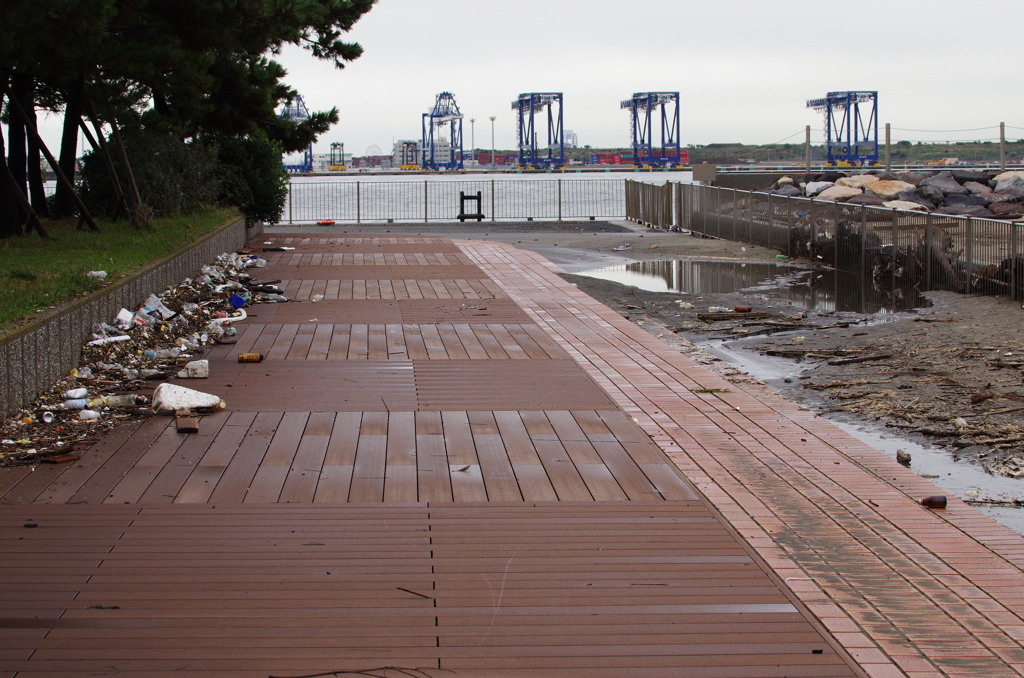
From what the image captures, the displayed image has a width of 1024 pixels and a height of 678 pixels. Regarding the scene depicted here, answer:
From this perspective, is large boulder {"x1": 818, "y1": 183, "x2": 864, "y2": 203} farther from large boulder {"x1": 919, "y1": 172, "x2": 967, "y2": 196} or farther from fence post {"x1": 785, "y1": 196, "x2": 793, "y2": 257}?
A: fence post {"x1": 785, "y1": 196, "x2": 793, "y2": 257}

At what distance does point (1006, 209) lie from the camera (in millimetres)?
26000

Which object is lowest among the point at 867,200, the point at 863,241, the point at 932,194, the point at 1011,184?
the point at 863,241

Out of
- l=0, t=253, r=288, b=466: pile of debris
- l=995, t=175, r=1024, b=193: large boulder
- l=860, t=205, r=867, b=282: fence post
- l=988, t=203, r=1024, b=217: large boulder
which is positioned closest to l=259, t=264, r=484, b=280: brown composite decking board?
l=0, t=253, r=288, b=466: pile of debris

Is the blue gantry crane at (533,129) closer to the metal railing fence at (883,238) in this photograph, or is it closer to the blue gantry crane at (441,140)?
the blue gantry crane at (441,140)

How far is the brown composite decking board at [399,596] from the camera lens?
11.7 feet

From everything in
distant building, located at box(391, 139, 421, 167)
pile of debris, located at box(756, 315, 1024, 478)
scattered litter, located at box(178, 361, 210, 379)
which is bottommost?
pile of debris, located at box(756, 315, 1024, 478)

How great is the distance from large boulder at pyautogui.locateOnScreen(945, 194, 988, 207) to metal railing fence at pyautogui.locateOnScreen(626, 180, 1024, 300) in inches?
348

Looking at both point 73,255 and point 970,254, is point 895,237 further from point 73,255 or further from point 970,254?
point 73,255

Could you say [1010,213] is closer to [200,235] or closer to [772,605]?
[200,235]

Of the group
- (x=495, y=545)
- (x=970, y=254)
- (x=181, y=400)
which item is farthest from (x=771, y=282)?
(x=495, y=545)

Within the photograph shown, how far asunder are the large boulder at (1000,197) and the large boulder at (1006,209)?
3.02 feet

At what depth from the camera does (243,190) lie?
21.8 m

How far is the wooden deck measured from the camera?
365 cm

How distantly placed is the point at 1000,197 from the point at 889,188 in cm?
316
